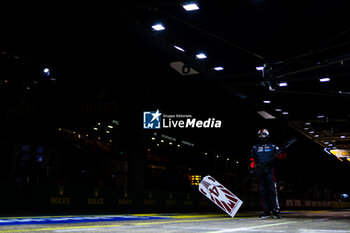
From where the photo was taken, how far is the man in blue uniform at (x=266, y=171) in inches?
379

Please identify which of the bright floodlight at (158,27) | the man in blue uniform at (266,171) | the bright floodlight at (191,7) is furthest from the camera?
the bright floodlight at (158,27)

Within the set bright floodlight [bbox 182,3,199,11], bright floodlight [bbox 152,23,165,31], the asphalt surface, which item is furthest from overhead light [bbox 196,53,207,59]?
the asphalt surface

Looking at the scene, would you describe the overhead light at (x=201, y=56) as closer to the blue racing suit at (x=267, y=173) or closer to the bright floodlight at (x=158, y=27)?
the bright floodlight at (x=158, y=27)

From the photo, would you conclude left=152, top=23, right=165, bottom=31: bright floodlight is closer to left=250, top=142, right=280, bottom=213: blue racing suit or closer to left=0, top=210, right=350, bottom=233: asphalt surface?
left=250, top=142, right=280, bottom=213: blue racing suit

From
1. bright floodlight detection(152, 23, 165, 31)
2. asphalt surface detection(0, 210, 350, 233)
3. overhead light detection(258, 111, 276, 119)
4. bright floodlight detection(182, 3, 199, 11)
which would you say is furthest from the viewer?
overhead light detection(258, 111, 276, 119)

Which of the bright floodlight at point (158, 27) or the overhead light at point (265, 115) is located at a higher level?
the bright floodlight at point (158, 27)

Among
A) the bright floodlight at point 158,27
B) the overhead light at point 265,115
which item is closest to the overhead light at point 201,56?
the bright floodlight at point 158,27

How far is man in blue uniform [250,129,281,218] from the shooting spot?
31.6 feet

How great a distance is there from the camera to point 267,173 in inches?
381

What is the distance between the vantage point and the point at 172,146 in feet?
122

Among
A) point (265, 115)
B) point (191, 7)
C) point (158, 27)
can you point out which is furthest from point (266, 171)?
point (265, 115)

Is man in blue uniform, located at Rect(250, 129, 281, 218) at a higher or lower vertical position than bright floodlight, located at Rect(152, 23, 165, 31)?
lower

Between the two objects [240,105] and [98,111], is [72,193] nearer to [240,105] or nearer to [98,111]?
[98,111]

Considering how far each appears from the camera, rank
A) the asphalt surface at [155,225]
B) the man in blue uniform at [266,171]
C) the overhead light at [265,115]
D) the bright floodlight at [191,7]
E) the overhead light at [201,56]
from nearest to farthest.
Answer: the asphalt surface at [155,225], the man in blue uniform at [266,171], the bright floodlight at [191,7], the overhead light at [201,56], the overhead light at [265,115]
